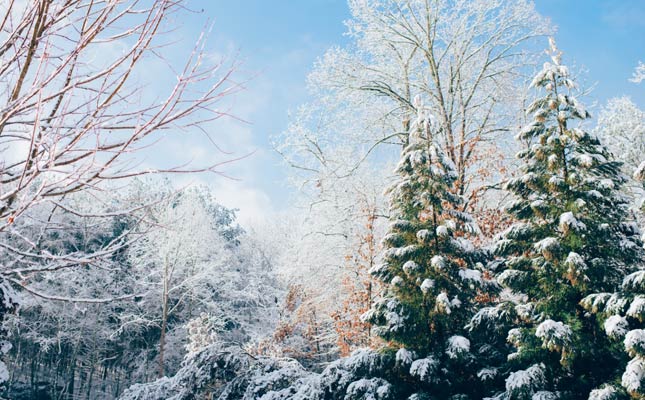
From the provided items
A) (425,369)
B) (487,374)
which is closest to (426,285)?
(425,369)

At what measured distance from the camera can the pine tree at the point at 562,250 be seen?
6680mm

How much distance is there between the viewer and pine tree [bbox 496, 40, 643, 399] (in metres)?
6.68

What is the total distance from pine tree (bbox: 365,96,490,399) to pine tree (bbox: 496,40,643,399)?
71cm

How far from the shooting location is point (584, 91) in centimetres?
1128

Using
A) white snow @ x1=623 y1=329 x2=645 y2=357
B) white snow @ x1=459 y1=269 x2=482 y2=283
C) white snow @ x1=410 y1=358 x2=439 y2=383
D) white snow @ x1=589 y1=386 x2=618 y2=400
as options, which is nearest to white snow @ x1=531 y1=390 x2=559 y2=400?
white snow @ x1=589 y1=386 x2=618 y2=400

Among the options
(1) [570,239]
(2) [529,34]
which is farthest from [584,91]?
(1) [570,239]

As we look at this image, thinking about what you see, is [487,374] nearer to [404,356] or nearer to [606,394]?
[404,356]

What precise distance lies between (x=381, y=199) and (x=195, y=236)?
13267 millimetres

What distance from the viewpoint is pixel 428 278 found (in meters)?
7.72

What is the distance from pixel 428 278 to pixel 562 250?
2.00 m

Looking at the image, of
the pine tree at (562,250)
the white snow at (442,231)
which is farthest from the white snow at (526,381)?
the white snow at (442,231)

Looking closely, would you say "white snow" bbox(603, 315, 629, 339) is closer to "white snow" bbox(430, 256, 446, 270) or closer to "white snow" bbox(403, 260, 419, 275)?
"white snow" bbox(430, 256, 446, 270)

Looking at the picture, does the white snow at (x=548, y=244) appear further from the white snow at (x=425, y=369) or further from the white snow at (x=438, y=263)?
the white snow at (x=425, y=369)

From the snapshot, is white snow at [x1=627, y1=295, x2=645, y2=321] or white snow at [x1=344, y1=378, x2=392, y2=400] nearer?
white snow at [x1=627, y1=295, x2=645, y2=321]
